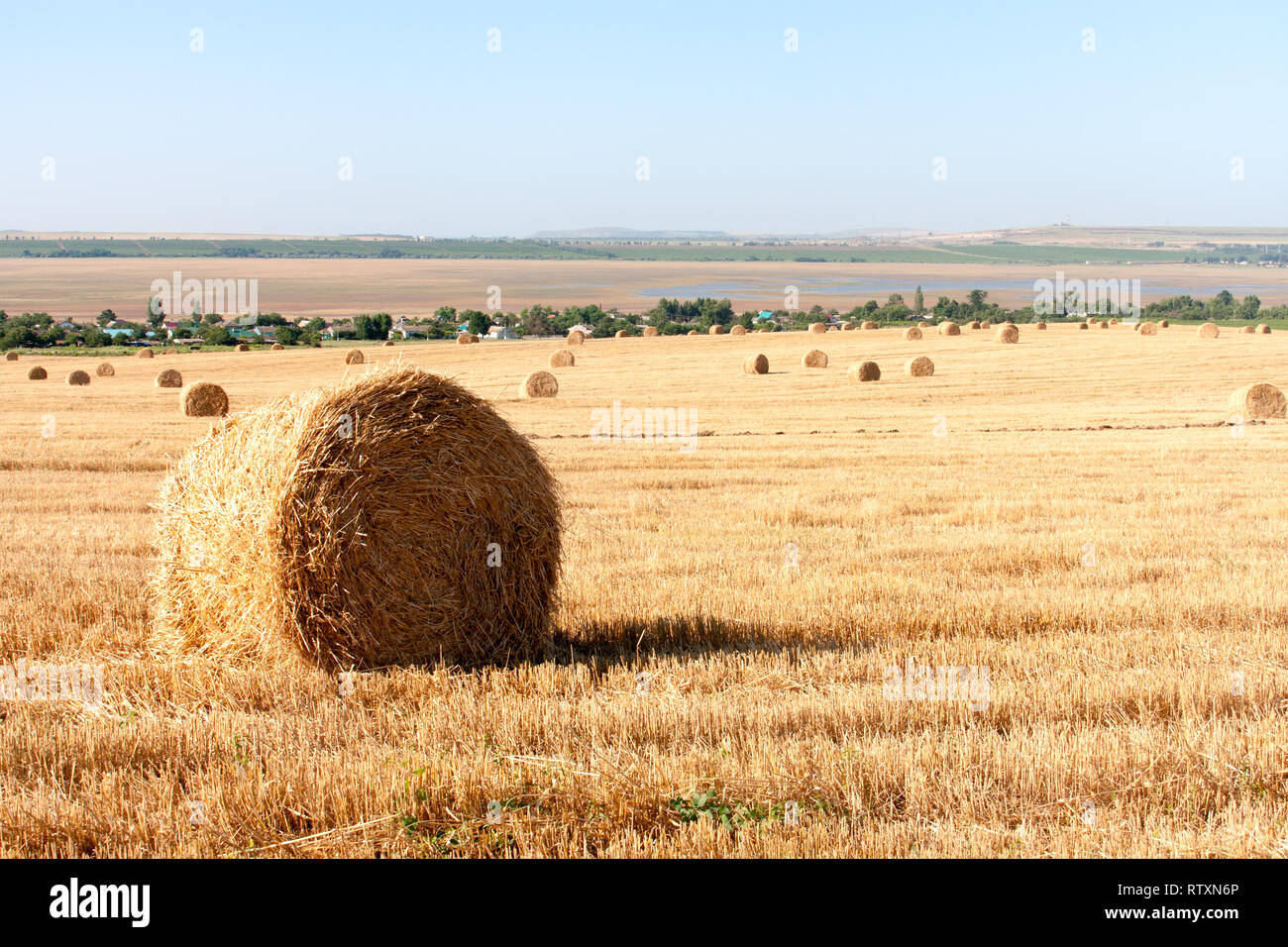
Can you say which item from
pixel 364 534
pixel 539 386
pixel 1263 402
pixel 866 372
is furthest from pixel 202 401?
pixel 1263 402

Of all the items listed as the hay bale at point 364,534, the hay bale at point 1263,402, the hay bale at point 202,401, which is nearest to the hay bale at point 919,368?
the hay bale at point 1263,402

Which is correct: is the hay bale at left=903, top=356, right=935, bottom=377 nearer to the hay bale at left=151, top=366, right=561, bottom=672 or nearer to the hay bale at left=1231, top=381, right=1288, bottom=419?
the hay bale at left=1231, top=381, right=1288, bottom=419

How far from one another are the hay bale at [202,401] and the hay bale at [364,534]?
77.1ft

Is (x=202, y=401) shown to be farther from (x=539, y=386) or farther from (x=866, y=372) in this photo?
(x=866, y=372)

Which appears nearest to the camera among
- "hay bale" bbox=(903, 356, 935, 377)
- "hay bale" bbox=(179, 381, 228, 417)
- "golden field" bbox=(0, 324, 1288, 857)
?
"golden field" bbox=(0, 324, 1288, 857)

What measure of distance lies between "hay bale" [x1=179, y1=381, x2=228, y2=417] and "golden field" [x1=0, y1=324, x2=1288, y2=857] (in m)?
13.1

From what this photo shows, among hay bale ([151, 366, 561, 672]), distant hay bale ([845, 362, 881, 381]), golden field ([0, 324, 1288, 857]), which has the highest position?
distant hay bale ([845, 362, 881, 381])

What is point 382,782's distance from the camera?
498 cm

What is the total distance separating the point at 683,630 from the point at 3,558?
22.0 ft

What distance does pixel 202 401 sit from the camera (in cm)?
2975

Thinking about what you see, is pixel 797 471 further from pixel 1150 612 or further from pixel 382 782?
pixel 382 782

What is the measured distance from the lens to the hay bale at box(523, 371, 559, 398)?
33.3 metres

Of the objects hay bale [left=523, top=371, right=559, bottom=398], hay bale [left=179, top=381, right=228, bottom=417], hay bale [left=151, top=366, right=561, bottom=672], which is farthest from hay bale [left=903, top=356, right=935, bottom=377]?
hay bale [left=151, top=366, right=561, bottom=672]

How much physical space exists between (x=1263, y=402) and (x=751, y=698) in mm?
25626
